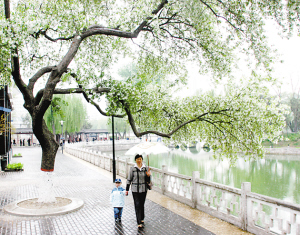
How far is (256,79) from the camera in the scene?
30.2 ft

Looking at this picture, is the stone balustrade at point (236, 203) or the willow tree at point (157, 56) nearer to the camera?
the stone balustrade at point (236, 203)

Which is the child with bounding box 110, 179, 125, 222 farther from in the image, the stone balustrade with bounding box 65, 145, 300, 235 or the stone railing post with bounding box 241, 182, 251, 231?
the stone railing post with bounding box 241, 182, 251, 231

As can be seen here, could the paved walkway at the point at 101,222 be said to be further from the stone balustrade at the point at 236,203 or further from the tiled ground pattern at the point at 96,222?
the stone balustrade at the point at 236,203

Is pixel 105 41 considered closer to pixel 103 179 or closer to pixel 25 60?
pixel 25 60

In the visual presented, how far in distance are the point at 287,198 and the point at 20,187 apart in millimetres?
14919

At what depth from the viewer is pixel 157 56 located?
1190cm

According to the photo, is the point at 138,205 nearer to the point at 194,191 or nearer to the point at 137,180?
the point at 137,180

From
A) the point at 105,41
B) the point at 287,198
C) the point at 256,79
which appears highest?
the point at 105,41

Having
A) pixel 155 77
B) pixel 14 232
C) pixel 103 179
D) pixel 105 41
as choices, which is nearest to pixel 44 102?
pixel 14 232

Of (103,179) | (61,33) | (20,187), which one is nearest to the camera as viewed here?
(61,33)

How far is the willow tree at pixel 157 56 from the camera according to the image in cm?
823

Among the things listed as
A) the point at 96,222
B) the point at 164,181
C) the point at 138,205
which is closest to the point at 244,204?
the point at 138,205

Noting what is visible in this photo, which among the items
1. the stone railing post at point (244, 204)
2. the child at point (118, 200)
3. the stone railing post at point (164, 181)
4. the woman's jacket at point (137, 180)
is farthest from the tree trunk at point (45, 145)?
the stone railing post at point (244, 204)

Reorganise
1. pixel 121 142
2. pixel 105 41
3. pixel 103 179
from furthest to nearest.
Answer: pixel 121 142
pixel 103 179
pixel 105 41
